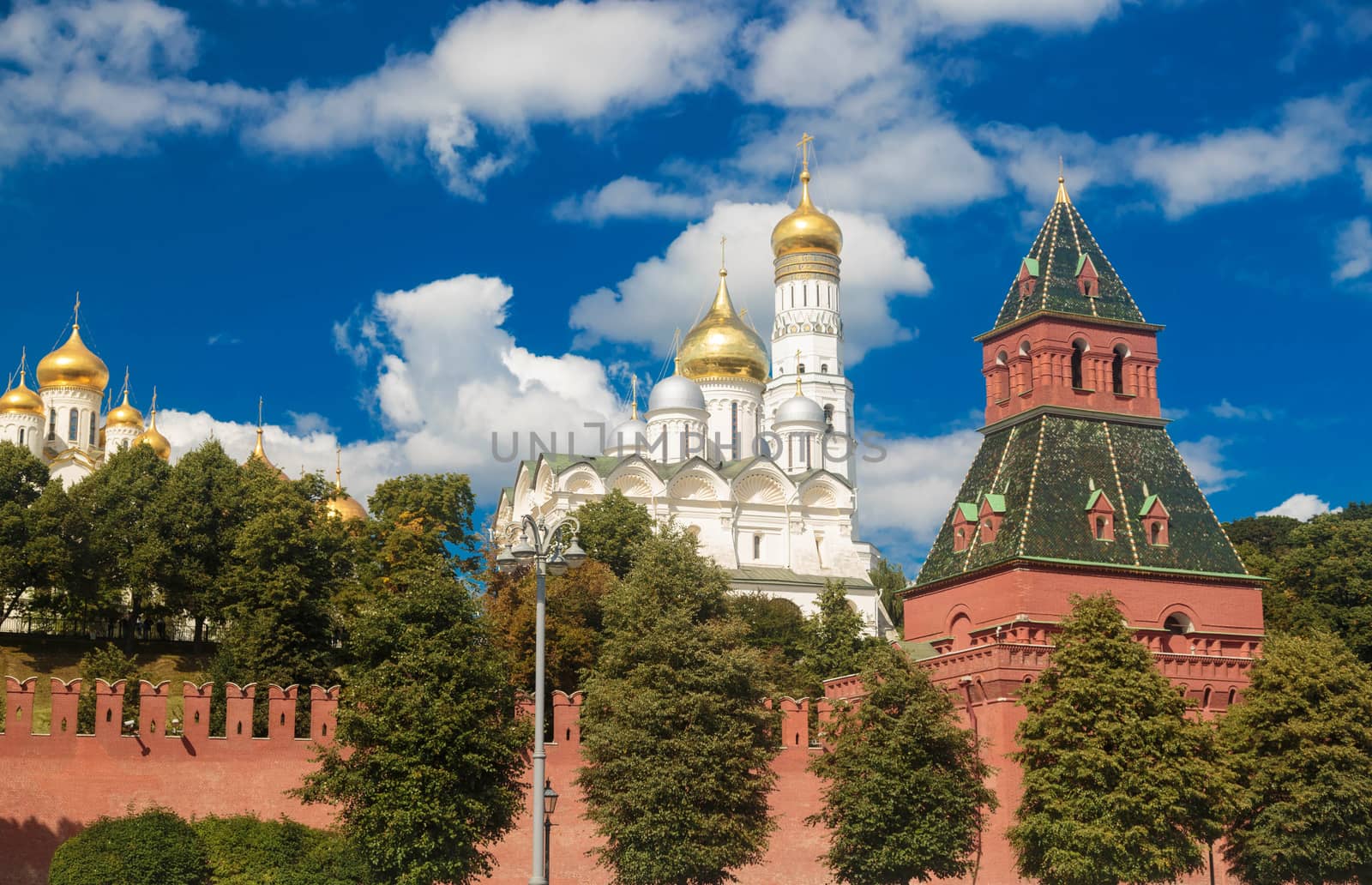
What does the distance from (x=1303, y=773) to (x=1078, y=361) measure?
12017mm

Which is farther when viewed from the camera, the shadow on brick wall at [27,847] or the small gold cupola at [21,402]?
the small gold cupola at [21,402]

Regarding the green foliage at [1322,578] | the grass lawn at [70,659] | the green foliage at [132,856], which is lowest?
the green foliage at [132,856]

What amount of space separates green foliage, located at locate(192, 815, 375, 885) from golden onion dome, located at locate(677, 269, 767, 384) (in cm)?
5794

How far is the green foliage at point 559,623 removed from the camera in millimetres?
45750

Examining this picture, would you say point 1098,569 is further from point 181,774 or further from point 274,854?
point 181,774

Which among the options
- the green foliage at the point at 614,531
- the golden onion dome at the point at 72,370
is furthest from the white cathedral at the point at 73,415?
the green foliage at the point at 614,531

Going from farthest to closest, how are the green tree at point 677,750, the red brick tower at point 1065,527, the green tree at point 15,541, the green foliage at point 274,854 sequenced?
the green tree at point 15,541
the red brick tower at point 1065,527
the green foliage at point 274,854
the green tree at point 677,750

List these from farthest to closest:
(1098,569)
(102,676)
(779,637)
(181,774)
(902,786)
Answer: (779,637) < (102,676) < (1098,569) < (181,774) < (902,786)

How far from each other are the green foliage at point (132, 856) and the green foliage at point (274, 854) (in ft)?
1.17

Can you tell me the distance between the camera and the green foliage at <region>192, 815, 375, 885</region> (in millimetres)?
34000

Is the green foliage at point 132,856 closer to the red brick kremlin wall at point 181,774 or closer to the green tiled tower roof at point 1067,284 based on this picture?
the red brick kremlin wall at point 181,774

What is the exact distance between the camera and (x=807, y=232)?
96.4 meters

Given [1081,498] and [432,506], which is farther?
[432,506]

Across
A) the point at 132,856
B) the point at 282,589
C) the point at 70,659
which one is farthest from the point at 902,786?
the point at 70,659
